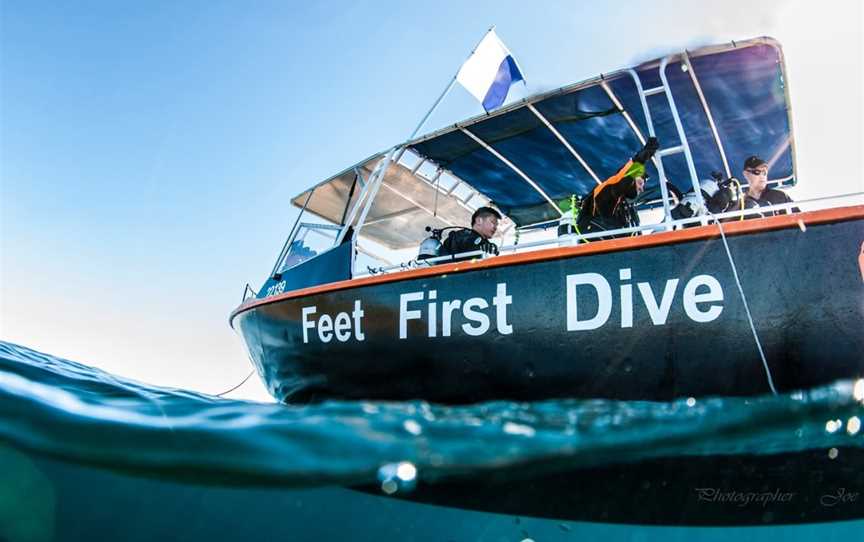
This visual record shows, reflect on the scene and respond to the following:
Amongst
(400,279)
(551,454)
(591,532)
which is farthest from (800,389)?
(400,279)

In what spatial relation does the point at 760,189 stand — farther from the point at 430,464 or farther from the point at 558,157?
the point at 430,464

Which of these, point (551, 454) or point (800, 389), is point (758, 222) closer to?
point (800, 389)

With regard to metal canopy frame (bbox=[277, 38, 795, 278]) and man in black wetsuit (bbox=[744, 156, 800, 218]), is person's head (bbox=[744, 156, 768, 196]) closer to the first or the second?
man in black wetsuit (bbox=[744, 156, 800, 218])

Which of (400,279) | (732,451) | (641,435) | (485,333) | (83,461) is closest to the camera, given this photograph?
(83,461)

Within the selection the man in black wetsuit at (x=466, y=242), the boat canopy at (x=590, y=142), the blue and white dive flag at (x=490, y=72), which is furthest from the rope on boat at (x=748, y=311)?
the blue and white dive flag at (x=490, y=72)

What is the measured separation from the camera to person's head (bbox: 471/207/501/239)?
396cm

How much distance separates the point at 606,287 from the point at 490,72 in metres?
2.41

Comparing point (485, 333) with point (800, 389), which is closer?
point (800, 389)

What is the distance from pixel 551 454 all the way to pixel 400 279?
1.37 m

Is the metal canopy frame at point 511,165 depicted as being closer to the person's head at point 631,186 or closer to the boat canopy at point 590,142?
the boat canopy at point 590,142

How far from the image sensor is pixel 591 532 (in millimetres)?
2869

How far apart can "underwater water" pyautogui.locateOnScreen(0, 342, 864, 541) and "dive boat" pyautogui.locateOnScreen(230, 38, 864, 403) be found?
174 millimetres

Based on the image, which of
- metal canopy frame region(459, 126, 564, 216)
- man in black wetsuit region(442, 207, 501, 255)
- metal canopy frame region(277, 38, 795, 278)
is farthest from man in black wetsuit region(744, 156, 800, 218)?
metal canopy frame region(459, 126, 564, 216)

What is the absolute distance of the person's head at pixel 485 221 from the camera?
396 centimetres
